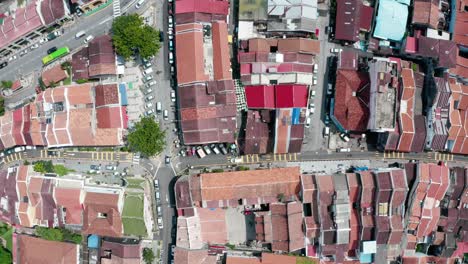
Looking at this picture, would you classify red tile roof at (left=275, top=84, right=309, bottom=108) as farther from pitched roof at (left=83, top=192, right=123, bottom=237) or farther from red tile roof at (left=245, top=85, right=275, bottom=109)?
pitched roof at (left=83, top=192, right=123, bottom=237)

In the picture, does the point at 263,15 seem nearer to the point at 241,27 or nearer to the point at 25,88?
the point at 241,27

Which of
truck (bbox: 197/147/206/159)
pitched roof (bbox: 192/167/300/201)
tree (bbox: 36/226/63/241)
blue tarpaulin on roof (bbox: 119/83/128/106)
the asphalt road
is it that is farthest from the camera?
tree (bbox: 36/226/63/241)

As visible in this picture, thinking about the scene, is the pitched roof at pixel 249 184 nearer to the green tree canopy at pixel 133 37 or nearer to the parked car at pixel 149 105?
the parked car at pixel 149 105

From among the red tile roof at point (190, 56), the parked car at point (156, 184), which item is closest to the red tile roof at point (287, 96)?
the red tile roof at point (190, 56)

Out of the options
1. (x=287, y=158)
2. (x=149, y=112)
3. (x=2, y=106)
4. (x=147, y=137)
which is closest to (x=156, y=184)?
(x=147, y=137)

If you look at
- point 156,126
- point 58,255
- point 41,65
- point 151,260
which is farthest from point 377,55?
→ point 58,255

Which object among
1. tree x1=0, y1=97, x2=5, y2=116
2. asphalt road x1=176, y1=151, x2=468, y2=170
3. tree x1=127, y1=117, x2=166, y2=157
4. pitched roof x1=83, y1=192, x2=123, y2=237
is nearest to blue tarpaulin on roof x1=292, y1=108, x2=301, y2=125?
asphalt road x1=176, y1=151, x2=468, y2=170
